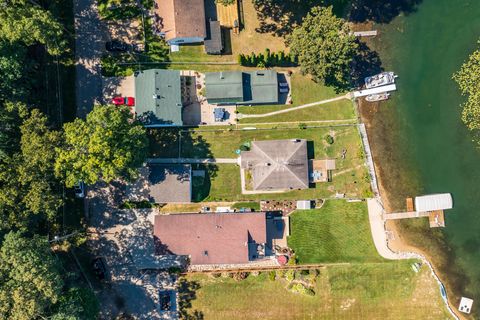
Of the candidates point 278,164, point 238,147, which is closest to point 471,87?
point 278,164

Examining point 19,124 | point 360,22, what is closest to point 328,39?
point 360,22

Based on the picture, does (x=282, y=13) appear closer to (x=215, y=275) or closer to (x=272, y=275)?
(x=272, y=275)

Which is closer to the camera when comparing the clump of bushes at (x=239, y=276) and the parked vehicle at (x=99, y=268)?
the parked vehicle at (x=99, y=268)

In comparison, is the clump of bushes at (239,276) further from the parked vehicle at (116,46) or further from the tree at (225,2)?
the tree at (225,2)

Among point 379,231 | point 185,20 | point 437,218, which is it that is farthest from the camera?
point 437,218

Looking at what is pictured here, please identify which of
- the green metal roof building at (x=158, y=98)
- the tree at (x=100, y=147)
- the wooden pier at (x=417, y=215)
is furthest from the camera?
the wooden pier at (x=417, y=215)

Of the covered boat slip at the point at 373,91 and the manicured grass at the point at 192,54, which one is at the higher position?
the manicured grass at the point at 192,54

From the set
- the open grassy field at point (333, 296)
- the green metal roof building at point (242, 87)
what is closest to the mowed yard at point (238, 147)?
the green metal roof building at point (242, 87)
